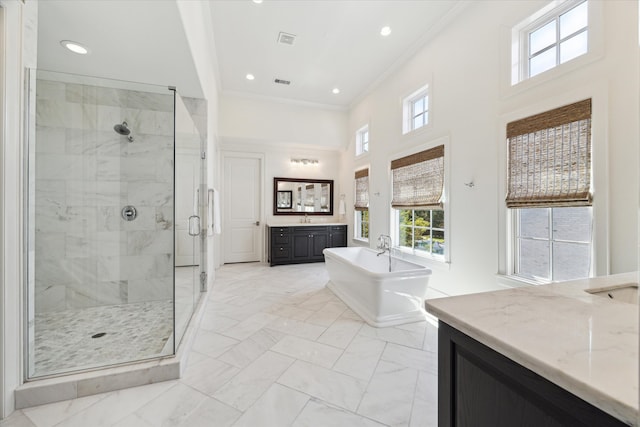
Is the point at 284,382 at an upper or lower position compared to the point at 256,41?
lower

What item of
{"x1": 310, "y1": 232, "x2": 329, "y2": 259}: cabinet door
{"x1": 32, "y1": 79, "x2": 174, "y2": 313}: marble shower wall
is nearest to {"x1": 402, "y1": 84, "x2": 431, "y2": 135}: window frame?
{"x1": 310, "y1": 232, "x2": 329, "y2": 259}: cabinet door

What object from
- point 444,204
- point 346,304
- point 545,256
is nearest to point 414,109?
point 444,204

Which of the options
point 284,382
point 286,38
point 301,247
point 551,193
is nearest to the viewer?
point 284,382

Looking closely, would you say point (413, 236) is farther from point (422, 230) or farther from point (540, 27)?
point (540, 27)

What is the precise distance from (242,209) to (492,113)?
467cm

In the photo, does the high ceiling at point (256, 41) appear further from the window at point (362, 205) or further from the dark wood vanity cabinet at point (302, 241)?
the dark wood vanity cabinet at point (302, 241)

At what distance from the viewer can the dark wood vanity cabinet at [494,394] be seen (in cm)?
55

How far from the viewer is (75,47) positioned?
217 cm

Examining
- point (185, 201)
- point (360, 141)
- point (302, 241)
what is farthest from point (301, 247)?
point (185, 201)

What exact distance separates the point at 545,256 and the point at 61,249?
4755 mm

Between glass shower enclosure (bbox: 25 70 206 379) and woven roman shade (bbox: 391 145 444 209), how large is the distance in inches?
113

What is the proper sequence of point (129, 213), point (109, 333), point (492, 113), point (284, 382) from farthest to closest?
point (129, 213) < point (492, 113) < point (109, 333) < point (284, 382)

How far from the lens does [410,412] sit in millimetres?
1522

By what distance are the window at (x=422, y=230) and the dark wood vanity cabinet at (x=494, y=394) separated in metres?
2.72
